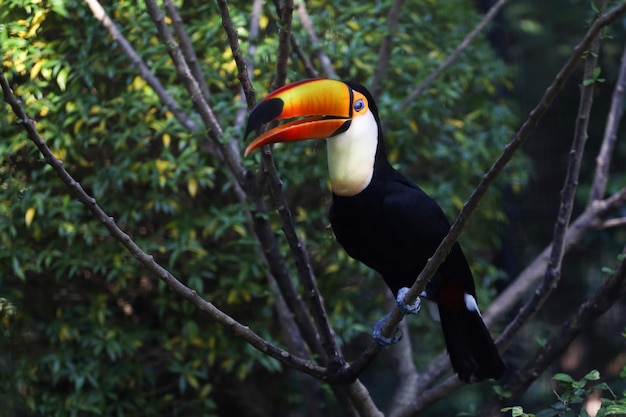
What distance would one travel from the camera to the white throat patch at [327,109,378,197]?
2.13 m

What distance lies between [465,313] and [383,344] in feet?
1.40

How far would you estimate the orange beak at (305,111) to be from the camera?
1858 millimetres

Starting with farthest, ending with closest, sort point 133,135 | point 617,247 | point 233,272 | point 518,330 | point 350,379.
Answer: point 617,247
point 233,272
point 133,135
point 518,330
point 350,379

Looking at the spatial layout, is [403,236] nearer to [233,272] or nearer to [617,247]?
[233,272]

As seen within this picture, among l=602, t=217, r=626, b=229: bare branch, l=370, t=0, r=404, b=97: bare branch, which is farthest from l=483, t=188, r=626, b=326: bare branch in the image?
l=370, t=0, r=404, b=97: bare branch

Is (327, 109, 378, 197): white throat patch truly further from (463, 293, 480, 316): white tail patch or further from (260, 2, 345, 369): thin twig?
(463, 293, 480, 316): white tail patch

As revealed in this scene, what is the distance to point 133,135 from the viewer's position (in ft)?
9.14

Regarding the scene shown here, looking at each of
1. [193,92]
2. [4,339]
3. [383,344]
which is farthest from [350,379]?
[4,339]

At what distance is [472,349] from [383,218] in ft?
1.32

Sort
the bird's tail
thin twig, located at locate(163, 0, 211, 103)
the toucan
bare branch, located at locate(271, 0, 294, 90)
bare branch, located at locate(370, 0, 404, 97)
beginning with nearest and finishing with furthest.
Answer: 1. bare branch, located at locate(271, 0, 294, 90)
2. the toucan
3. the bird's tail
4. thin twig, located at locate(163, 0, 211, 103)
5. bare branch, located at locate(370, 0, 404, 97)

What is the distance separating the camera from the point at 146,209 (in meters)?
2.85

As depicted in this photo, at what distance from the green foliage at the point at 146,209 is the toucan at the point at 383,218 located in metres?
0.40

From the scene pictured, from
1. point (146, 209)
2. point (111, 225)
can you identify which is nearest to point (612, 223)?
point (146, 209)

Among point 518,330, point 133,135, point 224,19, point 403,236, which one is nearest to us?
point 224,19
